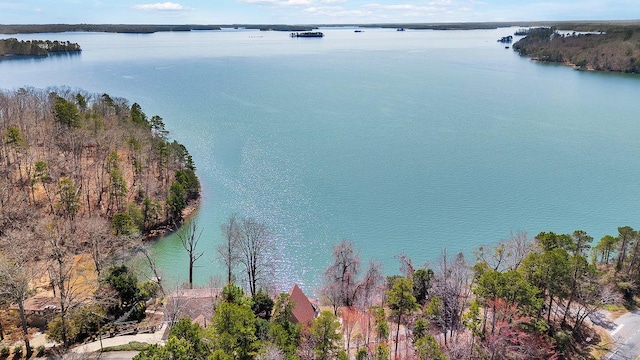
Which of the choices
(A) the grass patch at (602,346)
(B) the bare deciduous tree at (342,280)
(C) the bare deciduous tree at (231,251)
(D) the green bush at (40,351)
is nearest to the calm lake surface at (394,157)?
(C) the bare deciduous tree at (231,251)

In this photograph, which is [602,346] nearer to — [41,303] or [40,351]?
[40,351]

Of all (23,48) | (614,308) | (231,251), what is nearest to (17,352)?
(231,251)

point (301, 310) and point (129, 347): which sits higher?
point (301, 310)

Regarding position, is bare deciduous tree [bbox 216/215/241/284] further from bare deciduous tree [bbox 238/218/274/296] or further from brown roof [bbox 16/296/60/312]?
brown roof [bbox 16/296/60/312]

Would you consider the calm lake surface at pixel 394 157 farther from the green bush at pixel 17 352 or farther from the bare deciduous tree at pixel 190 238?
the green bush at pixel 17 352

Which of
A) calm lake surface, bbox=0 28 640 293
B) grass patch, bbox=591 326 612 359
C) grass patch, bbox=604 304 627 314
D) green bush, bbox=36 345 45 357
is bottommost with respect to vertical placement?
grass patch, bbox=591 326 612 359

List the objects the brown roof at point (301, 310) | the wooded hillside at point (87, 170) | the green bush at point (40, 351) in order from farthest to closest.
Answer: the wooded hillside at point (87, 170) < the brown roof at point (301, 310) < the green bush at point (40, 351)

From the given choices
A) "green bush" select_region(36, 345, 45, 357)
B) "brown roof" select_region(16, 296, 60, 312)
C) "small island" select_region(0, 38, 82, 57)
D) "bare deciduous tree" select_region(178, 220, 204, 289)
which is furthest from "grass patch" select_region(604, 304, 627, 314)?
"small island" select_region(0, 38, 82, 57)
